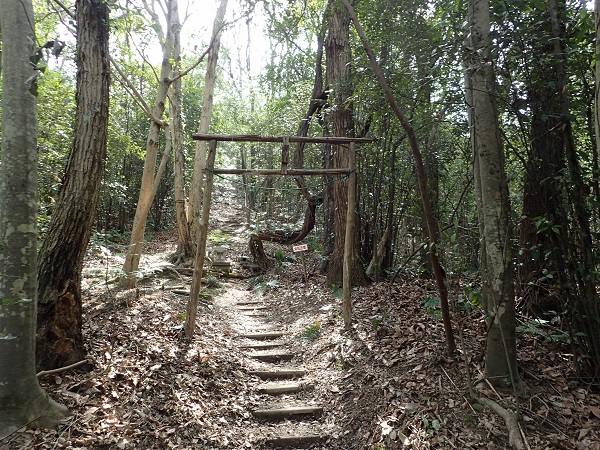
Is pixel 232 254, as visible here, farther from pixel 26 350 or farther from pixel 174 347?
pixel 26 350

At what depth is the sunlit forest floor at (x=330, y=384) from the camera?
10.0 feet

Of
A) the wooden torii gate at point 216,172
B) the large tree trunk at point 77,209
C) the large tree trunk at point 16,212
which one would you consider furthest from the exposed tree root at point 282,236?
the large tree trunk at point 16,212

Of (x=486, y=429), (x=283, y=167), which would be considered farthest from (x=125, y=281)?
(x=486, y=429)

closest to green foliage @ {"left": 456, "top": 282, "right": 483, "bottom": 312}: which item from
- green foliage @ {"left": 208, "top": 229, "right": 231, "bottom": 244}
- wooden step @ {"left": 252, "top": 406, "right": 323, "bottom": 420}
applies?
wooden step @ {"left": 252, "top": 406, "right": 323, "bottom": 420}

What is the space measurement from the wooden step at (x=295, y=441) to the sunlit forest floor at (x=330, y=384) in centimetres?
10

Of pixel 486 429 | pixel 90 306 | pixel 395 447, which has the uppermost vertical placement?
pixel 90 306

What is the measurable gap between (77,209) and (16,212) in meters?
1.01

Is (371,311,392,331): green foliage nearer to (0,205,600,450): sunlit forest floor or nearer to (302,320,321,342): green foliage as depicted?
(0,205,600,450): sunlit forest floor

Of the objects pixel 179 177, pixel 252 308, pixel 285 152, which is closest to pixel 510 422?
pixel 285 152

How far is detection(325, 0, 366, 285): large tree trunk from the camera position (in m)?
7.44

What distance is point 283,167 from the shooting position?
5.59 metres

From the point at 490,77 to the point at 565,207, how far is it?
141 cm

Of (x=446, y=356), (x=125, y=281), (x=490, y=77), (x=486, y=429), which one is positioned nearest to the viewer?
(x=486, y=429)

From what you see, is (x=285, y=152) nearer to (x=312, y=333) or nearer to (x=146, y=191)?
(x=146, y=191)
